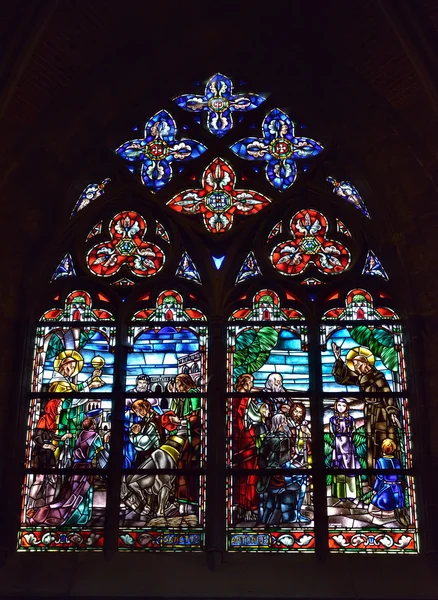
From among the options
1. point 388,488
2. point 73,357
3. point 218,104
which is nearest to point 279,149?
point 218,104

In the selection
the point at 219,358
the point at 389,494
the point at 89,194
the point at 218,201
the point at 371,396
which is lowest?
the point at 389,494

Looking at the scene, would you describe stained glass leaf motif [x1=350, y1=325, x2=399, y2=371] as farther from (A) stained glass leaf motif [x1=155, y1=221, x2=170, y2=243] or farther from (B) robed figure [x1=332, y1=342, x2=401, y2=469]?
(A) stained glass leaf motif [x1=155, y1=221, x2=170, y2=243]

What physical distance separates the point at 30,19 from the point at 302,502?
4.72m

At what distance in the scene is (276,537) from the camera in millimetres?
8672

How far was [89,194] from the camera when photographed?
10164mm

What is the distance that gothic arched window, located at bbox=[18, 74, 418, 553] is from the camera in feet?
28.8

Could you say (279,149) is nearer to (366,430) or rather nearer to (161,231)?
(161,231)

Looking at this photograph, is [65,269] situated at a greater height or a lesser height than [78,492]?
greater

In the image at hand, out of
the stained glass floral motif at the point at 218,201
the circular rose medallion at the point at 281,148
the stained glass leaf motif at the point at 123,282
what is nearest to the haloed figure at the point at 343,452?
the stained glass floral motif at the point at 218,201

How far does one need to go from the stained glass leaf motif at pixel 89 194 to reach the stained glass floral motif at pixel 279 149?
135 centimetres

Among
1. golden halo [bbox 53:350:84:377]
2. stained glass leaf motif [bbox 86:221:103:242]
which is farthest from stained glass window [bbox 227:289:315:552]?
stained glass leaf motif [bbox 86:221:103:242]

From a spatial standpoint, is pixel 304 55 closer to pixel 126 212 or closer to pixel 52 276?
pixel 126 212

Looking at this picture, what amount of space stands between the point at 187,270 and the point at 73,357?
4.39 feet
